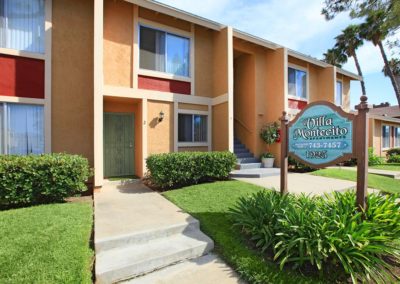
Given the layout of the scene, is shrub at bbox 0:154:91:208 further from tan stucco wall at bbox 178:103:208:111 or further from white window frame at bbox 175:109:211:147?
tan stucco wall at bbox 178:103:208:111

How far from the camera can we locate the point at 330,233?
136 inches

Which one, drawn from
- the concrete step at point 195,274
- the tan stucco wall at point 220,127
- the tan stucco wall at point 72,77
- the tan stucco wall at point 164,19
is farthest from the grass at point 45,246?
the tan stucco wall at point 164,19

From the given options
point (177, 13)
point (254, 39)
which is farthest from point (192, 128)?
point (254, 39)

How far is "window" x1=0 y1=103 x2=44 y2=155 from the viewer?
718 cm

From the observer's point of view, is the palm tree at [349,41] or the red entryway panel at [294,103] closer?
the red entryway panel at [294,103]

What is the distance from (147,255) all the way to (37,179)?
3.89 metres

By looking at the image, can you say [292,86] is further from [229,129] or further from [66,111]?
[66,111]

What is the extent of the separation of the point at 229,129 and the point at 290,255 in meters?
6.76

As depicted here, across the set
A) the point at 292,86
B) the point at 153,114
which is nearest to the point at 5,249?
the point at 153,114

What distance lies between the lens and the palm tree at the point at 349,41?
77.0 feet

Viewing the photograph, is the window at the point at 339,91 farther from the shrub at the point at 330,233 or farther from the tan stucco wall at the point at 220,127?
the shrub at the point at 330,233

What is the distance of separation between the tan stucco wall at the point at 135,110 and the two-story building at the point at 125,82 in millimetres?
41

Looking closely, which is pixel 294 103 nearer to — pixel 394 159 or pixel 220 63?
pixel 220 63

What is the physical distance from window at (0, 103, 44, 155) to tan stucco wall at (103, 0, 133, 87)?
2.53 metres
